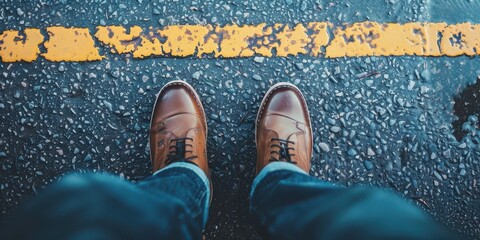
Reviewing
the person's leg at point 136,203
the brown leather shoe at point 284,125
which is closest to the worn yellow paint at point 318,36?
the brown leather shoe at point 284,125

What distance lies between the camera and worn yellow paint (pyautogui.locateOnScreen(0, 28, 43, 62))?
1722 mm

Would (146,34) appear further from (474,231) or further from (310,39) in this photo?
(474,231)

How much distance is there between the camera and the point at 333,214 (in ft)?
2.83

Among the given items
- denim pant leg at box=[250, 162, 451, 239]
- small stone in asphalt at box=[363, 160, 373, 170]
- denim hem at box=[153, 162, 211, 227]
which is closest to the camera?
denim pant leg at box=[250, 162, 451, 239]

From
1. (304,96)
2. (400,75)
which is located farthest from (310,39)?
(400,75)

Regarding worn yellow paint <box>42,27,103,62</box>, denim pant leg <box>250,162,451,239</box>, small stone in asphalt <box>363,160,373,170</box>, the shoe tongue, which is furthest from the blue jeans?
worn yellow paint <box>42,27,103,62</box>

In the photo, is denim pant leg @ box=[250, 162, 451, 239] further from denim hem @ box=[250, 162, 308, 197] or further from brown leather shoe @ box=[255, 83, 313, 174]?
brown leather shoe @ box=[255, 83, 313, 174]

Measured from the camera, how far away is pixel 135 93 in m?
1.72

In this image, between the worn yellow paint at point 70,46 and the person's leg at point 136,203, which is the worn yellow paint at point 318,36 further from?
the worn yellow paint at point 70,46

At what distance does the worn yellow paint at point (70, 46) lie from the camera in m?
1.73

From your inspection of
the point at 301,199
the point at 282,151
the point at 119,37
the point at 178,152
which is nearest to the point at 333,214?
the point at 301,199

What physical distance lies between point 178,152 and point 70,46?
721mm

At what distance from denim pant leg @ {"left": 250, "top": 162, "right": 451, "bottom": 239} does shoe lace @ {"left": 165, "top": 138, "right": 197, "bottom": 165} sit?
1.32 feet

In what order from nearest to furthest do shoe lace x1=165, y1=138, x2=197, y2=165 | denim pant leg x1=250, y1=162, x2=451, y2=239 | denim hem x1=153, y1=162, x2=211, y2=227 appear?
1. denim pant leg x1=250, y1=162, x2=451, y2=239
2. denim hem x1=153, y1=162, x2=211, y2=227
3. shoe lace x1=165, y1=138, x2=197, y2=165
